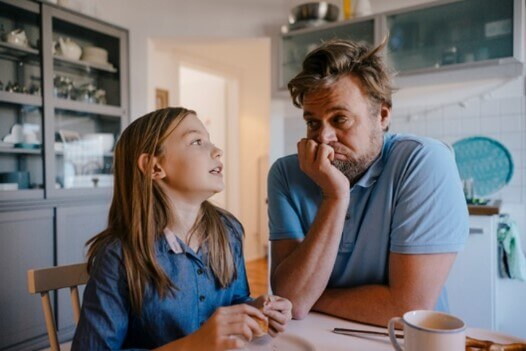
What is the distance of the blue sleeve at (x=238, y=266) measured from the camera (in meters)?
1.08

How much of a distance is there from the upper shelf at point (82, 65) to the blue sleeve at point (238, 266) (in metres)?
2.18

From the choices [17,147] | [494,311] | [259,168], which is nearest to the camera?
[494,311]

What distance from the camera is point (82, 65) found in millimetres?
2930

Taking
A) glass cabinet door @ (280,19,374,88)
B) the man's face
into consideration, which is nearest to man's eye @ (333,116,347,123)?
the man's face

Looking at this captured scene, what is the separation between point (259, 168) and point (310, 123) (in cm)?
392

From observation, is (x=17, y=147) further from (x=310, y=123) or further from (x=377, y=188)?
(x=377, y=188)

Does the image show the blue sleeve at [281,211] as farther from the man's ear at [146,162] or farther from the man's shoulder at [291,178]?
the man's ear at [146,162]

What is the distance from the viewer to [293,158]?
123 centimetres

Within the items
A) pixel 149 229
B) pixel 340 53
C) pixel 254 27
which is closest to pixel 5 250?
pixel 149 229

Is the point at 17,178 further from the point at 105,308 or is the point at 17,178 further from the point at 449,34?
the point at 449,34

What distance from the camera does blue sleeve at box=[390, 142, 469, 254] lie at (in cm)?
91

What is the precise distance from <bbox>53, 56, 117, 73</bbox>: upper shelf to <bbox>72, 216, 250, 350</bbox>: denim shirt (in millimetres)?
2285

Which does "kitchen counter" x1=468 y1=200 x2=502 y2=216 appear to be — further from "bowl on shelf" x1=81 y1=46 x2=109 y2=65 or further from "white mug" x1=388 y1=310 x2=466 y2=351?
"bowl on shelf" x1=81 y1=46 x2=109 y2=65

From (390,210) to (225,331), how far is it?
0.54m
